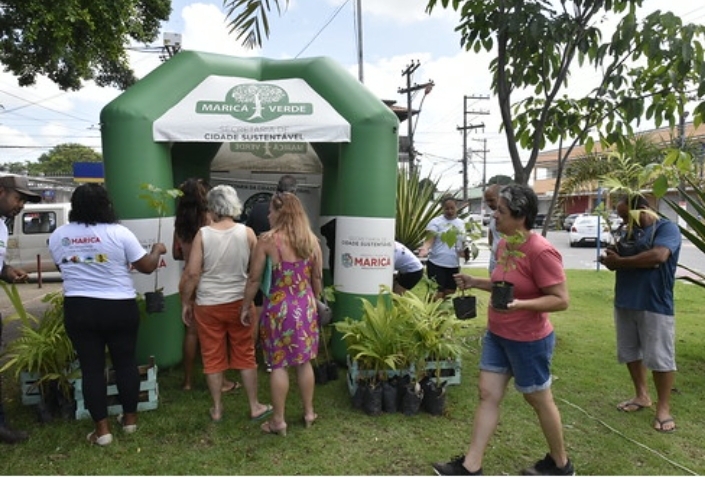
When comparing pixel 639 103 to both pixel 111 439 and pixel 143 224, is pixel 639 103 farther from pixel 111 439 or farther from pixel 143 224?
pixel 111 439

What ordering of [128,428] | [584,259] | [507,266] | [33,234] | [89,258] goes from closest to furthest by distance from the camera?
[507,266] < [89,258] < [128,428] < [33,234] < [584,259]

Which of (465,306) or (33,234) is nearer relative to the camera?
(465,306)

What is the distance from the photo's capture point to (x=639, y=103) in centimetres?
421

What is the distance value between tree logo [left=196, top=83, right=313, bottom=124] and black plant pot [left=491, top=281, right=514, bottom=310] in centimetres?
275

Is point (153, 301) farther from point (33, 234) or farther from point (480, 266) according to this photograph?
point (480, 266)

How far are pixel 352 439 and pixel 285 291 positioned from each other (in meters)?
1.11

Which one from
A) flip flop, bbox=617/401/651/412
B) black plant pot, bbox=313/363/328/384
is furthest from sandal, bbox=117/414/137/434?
flip flop, bbox=617/401/651/412

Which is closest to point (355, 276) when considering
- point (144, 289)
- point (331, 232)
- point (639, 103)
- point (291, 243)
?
point (331, 232)

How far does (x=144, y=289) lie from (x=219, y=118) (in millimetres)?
1652

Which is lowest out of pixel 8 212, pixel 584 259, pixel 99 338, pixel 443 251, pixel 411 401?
pixel 584 259

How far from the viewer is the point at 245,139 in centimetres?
467

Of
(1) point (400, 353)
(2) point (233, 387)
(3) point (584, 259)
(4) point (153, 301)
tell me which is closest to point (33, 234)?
(2) point (233, 387)

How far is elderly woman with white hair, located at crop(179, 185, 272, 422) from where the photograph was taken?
141 inches

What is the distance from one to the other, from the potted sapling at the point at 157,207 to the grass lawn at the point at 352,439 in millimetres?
832
